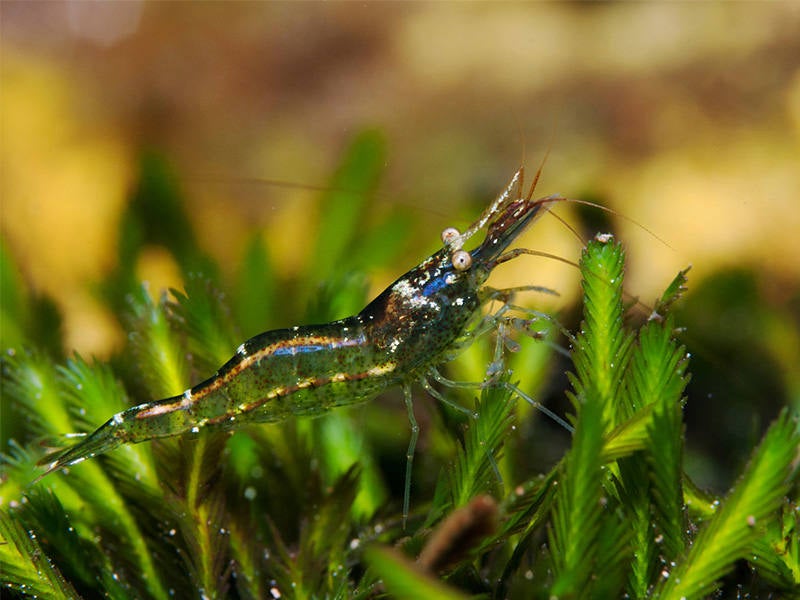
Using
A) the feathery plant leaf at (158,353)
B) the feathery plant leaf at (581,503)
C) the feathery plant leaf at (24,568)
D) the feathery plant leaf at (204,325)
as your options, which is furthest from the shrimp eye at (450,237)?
the feathery plant leaf at (24,568)

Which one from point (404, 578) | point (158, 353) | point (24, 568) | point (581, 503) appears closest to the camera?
point (404, 578)

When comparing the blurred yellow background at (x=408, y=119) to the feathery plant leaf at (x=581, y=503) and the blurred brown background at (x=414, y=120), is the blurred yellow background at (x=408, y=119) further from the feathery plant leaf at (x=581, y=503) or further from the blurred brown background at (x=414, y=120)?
the feathery plant leaf at (x=581, y=503)

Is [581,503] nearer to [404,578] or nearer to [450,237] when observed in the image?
[404,578]

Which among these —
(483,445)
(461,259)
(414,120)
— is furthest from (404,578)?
(414,120)

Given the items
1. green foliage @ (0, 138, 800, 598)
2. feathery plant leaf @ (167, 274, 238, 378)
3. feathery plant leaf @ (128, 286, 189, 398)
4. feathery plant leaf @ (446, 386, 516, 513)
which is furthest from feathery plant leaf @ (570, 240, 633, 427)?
feathery plant leaf @ (128, 286, 189, 398)

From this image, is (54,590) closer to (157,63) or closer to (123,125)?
(123,125)

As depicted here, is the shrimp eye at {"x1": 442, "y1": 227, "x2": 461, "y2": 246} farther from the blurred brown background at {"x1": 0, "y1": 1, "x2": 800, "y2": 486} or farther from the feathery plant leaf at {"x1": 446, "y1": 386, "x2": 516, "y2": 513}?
the blurred brown background at {"x1": 0, "y1": 1, "x2": 800, "y2": 486}
